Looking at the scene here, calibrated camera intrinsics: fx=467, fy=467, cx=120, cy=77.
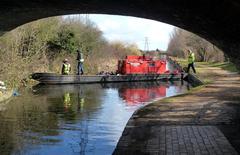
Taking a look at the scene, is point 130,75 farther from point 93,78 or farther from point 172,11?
point 172,11

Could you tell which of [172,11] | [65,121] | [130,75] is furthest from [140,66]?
[172,11]

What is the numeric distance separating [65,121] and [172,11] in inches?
266

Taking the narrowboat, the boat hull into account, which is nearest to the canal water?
the boat hull

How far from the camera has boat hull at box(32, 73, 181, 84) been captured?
27547mm

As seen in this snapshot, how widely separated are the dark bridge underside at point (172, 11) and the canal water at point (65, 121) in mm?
2973

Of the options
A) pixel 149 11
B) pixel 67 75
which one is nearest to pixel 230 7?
pixel 149 11

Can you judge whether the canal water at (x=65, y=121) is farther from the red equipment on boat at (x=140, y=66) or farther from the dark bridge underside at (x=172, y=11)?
the red equipment on boat at (x=140, y=66)

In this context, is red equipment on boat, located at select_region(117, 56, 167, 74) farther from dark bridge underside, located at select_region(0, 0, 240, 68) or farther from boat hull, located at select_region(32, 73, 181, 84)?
dark bridge underside, located at select_region(0, 0, 240, 68)

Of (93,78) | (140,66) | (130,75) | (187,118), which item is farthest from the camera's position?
(140,66)

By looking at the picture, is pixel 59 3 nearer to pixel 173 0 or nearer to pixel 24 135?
pixel 173 0

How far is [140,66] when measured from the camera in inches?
1351

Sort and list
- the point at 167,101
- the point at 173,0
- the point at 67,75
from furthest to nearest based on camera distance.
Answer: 1. the point at 67,75
2. the point at 167,101
3. the point at 173,0

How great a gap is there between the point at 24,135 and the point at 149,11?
4830 millimetres

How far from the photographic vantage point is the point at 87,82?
29.4 meters
